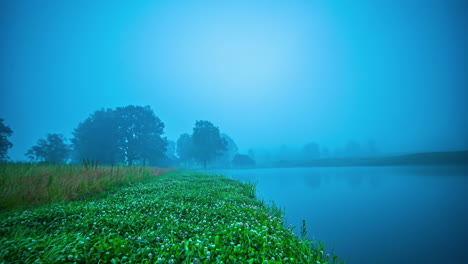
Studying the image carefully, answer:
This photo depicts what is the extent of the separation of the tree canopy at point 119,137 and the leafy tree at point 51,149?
8.06 metres

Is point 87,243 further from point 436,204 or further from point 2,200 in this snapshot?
point 436,204

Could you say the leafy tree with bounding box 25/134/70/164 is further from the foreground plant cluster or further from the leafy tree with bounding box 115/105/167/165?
the foreground plant cluster

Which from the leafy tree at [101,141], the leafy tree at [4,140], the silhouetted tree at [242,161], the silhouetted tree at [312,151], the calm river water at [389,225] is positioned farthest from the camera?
the silhouetted tree at [312,151]

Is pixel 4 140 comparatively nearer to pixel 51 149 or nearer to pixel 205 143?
pixel 51 149

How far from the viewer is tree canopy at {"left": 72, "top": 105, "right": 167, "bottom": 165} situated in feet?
137

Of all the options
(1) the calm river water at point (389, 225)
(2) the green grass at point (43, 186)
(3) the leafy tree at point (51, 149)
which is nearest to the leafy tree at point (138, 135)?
(3) the leafy tree at point (51, 149)

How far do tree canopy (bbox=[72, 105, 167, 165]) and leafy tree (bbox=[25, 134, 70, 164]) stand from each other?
8.06 m

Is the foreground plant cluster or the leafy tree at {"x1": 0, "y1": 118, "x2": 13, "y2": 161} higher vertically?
the leafy tree at {"x1": 0, "y1": 118, "x2": 13, "y2": 161}

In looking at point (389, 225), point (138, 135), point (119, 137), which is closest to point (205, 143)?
point (138, 135)

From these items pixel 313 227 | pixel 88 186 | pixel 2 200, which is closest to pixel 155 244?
pixel 313 227

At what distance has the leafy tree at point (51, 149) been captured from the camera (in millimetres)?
46562

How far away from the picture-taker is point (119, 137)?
140 ft

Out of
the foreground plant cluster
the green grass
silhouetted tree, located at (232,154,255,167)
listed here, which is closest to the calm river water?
the foreground plant cluster

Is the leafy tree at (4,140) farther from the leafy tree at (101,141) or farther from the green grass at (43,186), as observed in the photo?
the green grass at (43,186)
